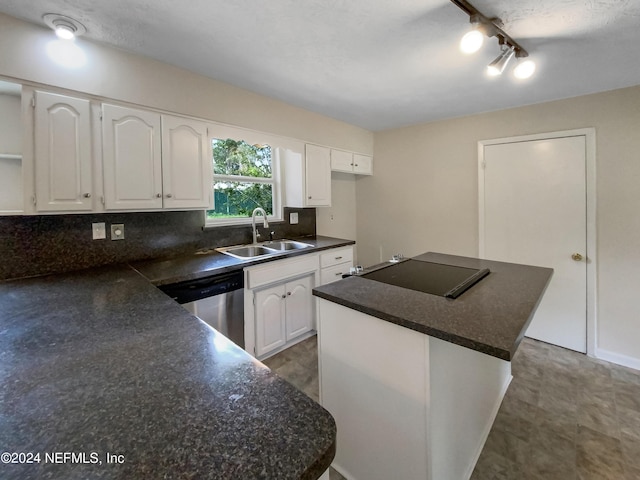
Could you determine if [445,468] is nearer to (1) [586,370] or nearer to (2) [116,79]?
(1) [586,370]

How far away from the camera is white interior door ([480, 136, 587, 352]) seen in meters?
2.56

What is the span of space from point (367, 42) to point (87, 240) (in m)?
2.22

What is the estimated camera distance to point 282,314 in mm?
2504

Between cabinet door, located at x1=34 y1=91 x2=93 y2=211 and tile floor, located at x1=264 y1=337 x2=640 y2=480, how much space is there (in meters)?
1.81

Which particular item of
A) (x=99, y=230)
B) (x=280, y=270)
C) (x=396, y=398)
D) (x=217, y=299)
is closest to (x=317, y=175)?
(x=280, y=270)

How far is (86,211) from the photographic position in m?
1.72

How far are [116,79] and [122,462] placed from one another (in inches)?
85.5

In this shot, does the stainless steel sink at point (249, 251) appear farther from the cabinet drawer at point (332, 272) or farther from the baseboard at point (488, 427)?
the baseboard at point (488, 427)

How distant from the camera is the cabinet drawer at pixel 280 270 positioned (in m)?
2.20

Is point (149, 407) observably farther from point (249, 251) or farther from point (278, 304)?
point (249, 251)

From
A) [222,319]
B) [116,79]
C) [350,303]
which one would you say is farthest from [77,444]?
[116,79]

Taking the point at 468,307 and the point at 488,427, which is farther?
the point at 488,427

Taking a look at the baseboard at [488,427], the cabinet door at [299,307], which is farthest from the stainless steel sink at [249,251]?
the baseboard at [488,427]

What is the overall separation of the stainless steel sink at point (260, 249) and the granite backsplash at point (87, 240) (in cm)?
14
